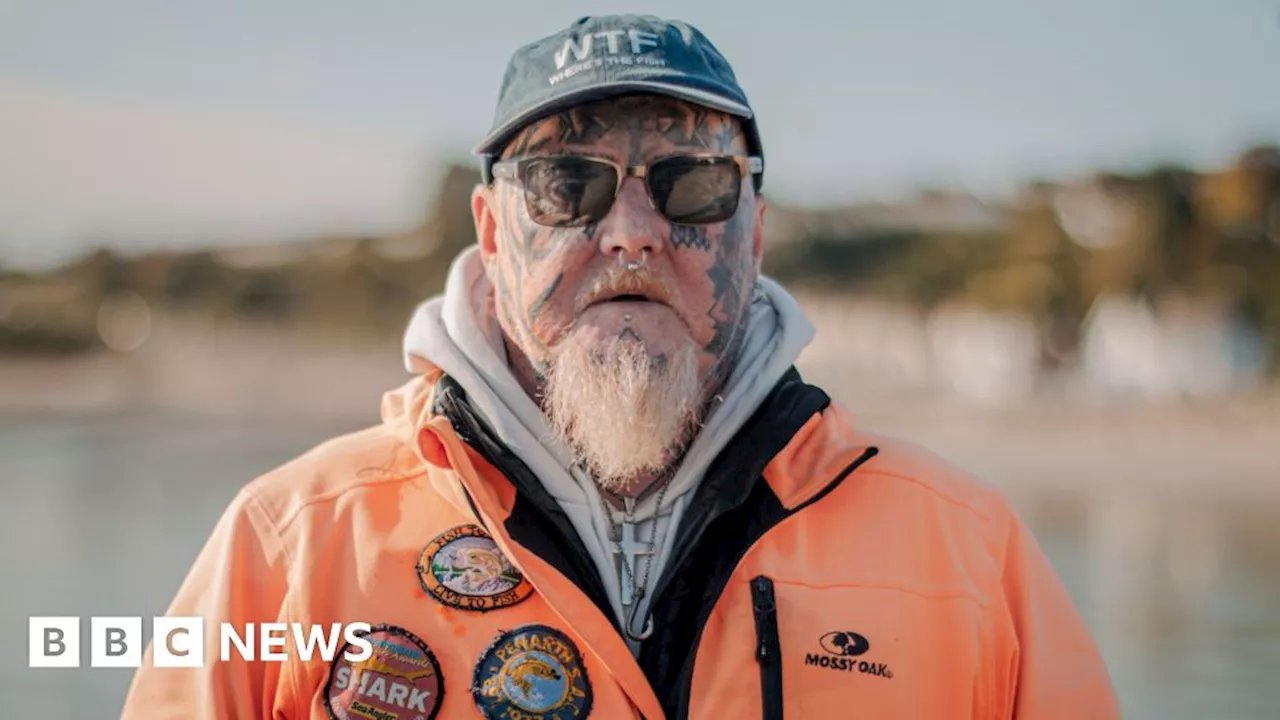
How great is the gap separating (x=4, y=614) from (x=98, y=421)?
91.0 ft

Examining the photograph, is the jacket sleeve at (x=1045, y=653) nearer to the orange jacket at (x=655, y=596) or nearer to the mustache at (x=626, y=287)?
the orange jacket at (x=655, y=596)

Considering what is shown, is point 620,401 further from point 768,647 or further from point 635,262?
point 768,647

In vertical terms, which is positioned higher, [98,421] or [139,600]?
[139,600]

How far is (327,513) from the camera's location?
2.25 m

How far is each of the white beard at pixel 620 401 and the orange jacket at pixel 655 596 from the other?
11 centimetres

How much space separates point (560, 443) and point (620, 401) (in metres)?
0.12

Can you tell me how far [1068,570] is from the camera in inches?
601

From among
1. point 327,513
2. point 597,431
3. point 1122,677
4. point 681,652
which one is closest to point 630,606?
point 681,652

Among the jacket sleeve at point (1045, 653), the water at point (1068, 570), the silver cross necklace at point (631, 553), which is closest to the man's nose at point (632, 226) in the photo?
the silver cross necklace at point (631, 553)

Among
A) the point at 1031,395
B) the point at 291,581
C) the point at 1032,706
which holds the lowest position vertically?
the point at 1031,395

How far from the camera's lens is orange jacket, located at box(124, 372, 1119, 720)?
2146mm

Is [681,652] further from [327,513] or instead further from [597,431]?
[327,513]

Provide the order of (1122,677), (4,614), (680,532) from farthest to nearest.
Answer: (4,614) → (1122,677) → (680,532)

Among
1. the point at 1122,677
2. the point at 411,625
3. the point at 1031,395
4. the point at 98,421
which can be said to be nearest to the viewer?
the point at 411,625
